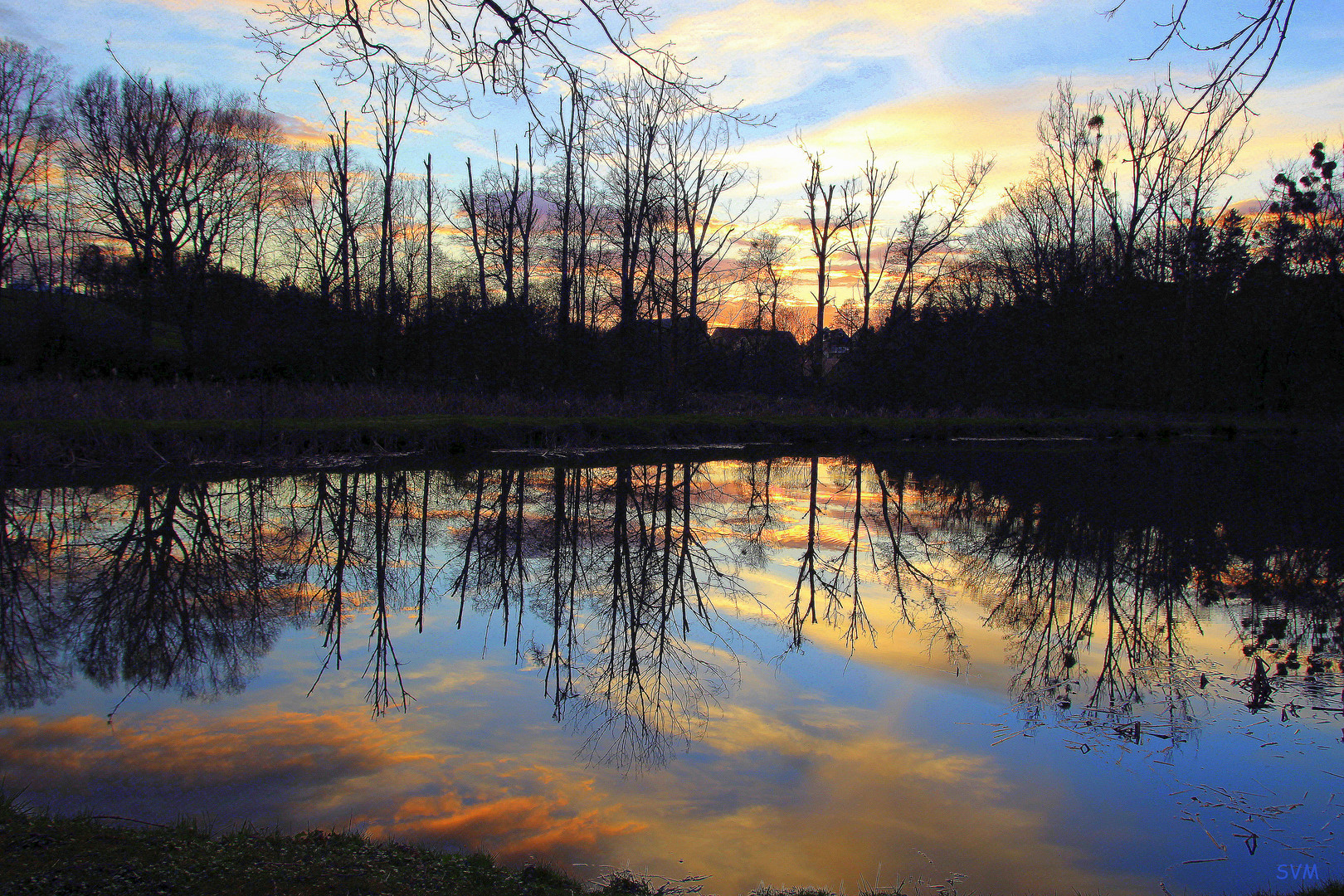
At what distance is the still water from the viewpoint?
11.0ft

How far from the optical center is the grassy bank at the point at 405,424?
14.1 metres

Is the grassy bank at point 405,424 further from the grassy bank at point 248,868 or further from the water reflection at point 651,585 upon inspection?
the grassy bank at point 248,868

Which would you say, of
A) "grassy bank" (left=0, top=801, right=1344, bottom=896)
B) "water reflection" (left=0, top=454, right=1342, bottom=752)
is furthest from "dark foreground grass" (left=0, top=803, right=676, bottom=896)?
"water reflection" (left=0, top=454, right=1342, bottom=752)

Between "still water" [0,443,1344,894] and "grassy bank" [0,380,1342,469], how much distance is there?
3.25m

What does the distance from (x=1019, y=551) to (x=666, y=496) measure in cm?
581

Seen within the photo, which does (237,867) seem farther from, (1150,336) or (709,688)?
(1150,336)

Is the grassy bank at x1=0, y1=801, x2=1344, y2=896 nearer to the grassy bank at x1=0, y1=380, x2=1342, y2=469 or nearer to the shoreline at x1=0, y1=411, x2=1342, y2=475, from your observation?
the shoreline at x1=0, y1=411, x2=1342, y2=475

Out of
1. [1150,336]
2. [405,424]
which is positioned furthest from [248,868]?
[1150,336]

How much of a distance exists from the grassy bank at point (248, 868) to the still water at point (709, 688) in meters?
0.24

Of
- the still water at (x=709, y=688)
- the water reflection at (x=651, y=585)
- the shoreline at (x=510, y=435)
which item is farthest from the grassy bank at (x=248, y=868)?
the shoreline at (x=510, y=435)

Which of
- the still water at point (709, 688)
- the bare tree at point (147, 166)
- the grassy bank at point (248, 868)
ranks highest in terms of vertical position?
the bare tree at point (147, 166)

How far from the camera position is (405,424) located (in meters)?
17.1

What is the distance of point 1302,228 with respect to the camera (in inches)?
Result: 1096

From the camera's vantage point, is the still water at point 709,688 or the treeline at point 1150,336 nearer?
the still water at point 709,688
